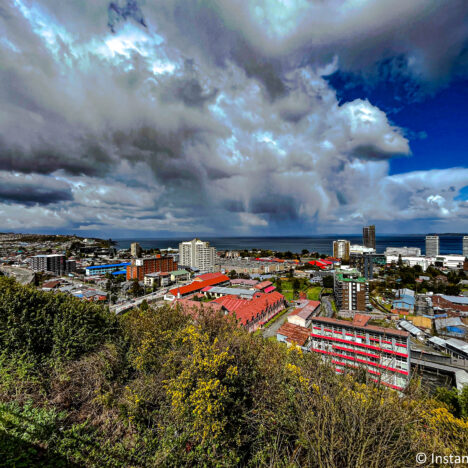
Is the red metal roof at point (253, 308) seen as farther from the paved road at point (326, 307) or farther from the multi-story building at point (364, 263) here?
the multi-story building at point (364, 263)

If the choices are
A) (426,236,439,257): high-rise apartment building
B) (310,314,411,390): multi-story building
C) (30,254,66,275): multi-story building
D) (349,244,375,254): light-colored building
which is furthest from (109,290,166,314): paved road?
(426,236,439,257): high-rise apartment building

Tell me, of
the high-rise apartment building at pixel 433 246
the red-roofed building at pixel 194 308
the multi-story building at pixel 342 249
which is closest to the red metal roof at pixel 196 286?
the red-roofed building at pixel 194 308

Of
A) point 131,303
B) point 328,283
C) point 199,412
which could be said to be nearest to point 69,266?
point 131,303

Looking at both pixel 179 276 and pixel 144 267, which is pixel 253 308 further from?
pixel 144 267

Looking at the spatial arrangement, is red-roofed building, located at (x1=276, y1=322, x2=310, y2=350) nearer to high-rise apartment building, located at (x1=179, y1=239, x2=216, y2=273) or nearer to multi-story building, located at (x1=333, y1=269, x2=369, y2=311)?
multi-story building, located at (x1=333, y1=269, x2=369, y2=311)

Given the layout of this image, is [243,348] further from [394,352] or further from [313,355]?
[394,352]

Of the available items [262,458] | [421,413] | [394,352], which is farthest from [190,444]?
[394,352]

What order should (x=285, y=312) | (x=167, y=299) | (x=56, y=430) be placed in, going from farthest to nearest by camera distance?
(x=167, y=299) < (x=285, y=312) < (x=56, y=430)
